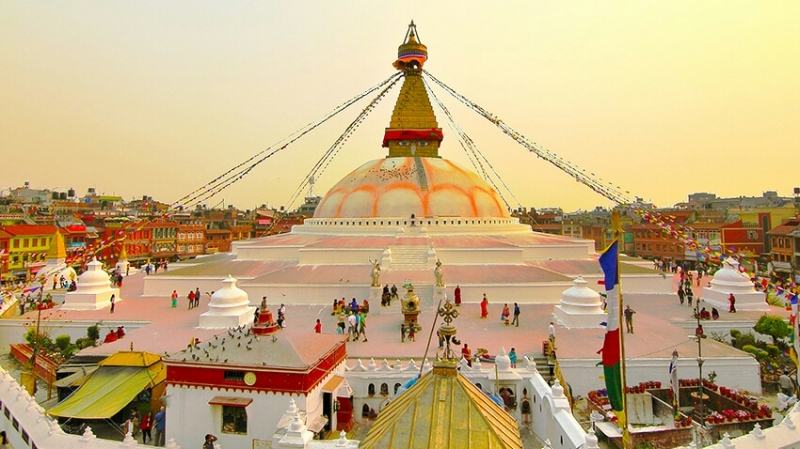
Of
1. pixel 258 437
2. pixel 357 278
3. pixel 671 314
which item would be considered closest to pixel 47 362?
pixel 258 437

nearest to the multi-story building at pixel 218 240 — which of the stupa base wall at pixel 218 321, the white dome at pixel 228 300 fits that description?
the white dome at pixel 228 300

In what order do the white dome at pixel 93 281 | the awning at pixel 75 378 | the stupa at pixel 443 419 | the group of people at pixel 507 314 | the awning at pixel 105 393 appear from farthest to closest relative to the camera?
1. the white dome at pixel 93 281
2. the group of people at pixel 507 314
3. the awning at pixel 75 378
4. the awning at pixel 105 393
5. the stupa at pixel 443 419

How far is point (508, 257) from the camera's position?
18328mm

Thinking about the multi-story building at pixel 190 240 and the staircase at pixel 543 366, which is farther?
the multi-story building at pixel 190 240

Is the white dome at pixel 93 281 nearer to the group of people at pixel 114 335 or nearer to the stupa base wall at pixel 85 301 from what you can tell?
the stupa base wall at pixel 85 301

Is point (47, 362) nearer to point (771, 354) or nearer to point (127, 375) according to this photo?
point (127, 375)

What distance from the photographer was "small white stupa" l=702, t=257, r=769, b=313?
14922 mm

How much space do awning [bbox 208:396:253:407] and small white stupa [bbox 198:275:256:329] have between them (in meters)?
5.26

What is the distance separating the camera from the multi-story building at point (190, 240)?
43.8m

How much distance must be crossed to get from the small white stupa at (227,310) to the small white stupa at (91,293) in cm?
482

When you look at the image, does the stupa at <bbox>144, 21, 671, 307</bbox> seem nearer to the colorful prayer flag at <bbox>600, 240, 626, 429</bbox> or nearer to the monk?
the monk

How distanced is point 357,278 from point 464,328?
190 inches

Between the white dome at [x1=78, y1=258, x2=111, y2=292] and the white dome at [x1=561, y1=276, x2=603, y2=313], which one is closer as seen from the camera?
the white dome at [x1=561, y1=276, x2=603, y2=313]

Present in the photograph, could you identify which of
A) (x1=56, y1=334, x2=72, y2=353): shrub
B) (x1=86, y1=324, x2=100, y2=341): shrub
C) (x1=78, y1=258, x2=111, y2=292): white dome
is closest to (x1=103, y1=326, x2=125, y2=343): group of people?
(x1=86, y1=324, x2=100, y2=341): shrub
